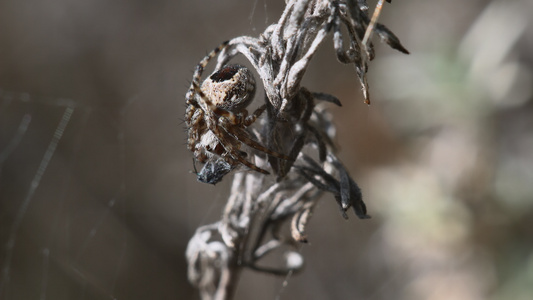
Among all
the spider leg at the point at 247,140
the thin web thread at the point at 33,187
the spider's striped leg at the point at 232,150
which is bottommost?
the thin web thread at the point at 33,187

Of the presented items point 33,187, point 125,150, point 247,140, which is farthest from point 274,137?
point 33,187

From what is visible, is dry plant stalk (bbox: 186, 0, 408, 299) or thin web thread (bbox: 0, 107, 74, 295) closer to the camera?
dry plant stalk (bbox: 186, 0, 408, 299)

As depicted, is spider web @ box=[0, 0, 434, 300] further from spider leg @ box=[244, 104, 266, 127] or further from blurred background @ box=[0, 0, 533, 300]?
spider leg @ box=[244, 104, 266, 127]

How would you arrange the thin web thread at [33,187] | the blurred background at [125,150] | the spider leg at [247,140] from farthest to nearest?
1. the thin web thread at [33,187]
2. the blurred background at [125,150]
3. the spider leg at [247,140]

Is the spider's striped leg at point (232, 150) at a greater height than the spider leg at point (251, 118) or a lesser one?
lesser

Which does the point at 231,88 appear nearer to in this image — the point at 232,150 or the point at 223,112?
the point at 223,112

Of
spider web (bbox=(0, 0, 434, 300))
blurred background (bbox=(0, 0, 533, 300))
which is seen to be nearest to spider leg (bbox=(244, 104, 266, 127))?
blurred background (bbox=(0, 0, 533, 300))

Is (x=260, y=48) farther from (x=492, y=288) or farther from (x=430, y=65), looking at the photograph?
(x=492, y=288)

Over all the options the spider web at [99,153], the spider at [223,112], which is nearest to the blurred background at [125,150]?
the spider web at [99,153]

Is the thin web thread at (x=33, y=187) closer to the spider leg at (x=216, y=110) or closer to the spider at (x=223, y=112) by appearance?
the spider at (x=223, y=112)
